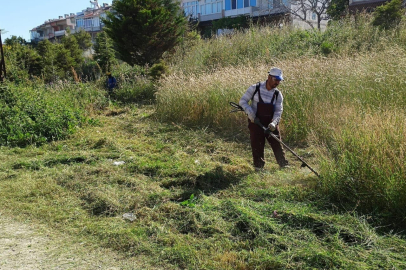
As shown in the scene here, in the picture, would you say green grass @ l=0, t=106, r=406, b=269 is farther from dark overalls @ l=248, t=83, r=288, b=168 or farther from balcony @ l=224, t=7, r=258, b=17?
balcony @ l=224, t=7, r=258, b=17

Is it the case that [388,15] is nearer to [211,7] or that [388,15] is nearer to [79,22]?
[211,7]

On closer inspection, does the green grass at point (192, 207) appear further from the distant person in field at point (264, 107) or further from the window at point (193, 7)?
the window at point (193, 7)

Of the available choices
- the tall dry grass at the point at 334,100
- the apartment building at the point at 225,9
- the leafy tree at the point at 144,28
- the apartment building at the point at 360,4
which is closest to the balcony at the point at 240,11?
the apartment building at the point at 225,9

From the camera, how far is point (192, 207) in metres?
4.48

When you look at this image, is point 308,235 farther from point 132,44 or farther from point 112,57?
point 112,57

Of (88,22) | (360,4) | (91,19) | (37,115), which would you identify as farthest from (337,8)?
(88,22)

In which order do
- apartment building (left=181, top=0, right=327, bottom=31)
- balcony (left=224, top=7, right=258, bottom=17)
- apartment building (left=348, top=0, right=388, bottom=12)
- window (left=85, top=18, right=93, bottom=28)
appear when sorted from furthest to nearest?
window (left=85, top=18, right=93, bottom=28) < balcony (left=224, top=7, right=258, bottom=17) < apartment building (left=181, top=0, right=327, bottom=31) < apartment building (left=348, top=0, right=388, bottom=12)

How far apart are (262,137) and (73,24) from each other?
7755cm

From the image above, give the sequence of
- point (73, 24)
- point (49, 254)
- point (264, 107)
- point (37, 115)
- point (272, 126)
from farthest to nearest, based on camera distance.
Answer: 1. point (73, 24)
2. point (37, 115)
3. point (264, 107)
4. point (272, 126)
5. point (49, 254)

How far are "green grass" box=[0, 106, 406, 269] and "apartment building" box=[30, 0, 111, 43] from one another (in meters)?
58.8

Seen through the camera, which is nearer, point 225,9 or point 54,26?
point 225,9

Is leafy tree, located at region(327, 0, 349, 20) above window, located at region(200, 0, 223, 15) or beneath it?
beneath

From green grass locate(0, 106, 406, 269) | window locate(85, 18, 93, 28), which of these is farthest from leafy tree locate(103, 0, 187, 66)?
window locate(85, 18, 93, 28)

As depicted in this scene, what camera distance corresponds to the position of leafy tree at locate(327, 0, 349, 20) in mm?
22842
